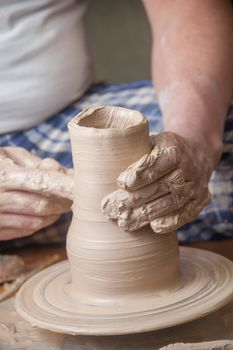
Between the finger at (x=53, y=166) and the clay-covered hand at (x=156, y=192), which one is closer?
the clay-covered hand at (x=156, y=192)

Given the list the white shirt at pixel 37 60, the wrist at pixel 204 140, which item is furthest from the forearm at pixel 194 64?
the white shirt at pixel 37 60

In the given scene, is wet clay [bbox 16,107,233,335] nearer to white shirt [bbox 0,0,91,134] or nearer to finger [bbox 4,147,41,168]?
finger [bbox 4,147,41,168]

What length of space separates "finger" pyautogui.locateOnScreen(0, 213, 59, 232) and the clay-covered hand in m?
0.31

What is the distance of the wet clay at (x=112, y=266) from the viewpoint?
1.47 m

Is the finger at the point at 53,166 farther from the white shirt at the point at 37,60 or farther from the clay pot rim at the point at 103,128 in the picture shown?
the white shirt at the point at 37,60

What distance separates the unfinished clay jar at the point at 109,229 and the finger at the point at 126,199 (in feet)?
0.12

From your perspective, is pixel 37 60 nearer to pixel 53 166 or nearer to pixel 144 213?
pixel 53 166

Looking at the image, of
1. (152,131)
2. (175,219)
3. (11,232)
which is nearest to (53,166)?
(11,232)

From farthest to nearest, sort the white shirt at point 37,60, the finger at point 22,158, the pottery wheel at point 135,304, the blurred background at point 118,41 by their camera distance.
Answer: the blurred background at point 118,41 < the white shirt at point 37,60 < the finger at point 22,158 < the pottery wheel at point 135,304

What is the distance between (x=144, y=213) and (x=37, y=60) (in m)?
0.86

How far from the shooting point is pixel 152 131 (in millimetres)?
2193

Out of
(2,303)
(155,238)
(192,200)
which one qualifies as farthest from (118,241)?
(2,303)

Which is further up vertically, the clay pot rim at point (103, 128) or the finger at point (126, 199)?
the clay pot rim at point (103, 128)

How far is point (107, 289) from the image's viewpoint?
1544 mm
